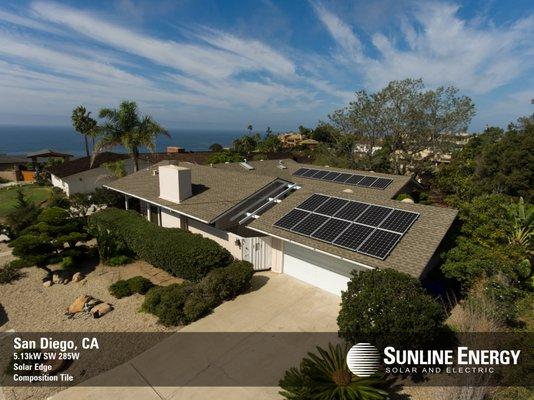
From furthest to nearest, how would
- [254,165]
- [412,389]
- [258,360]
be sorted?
[254,165], [258,360], [412,389]

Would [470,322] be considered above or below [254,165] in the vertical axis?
below

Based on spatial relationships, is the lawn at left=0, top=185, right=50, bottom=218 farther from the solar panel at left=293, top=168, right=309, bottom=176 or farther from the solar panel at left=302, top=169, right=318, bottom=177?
the solar panel at left=302, top=169, right=318, bottom=177

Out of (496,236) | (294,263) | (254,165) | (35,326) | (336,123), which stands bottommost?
(35,326)

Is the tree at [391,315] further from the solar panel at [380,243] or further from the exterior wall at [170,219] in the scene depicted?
the exterior wall at [170,219]

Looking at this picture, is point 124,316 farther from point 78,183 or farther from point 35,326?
point 78,183

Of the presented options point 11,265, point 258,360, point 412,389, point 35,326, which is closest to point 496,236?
point 412,389

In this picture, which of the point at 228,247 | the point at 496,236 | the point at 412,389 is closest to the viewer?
the point at 412,389
